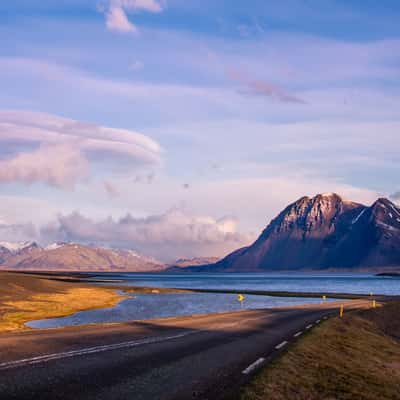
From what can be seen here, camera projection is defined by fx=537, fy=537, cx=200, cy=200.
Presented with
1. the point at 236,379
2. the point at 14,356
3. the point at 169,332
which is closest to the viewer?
the point at 236,379

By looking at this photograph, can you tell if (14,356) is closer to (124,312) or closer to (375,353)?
(375,353)

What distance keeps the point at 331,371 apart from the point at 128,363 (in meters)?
7.48

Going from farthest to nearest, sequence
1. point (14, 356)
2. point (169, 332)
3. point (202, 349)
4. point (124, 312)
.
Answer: point (124, 312) → point (169, 332) → point (202, 349) → point (14, 356)

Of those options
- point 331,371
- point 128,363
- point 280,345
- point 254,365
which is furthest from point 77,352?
point 280,345

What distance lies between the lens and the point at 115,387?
13.2 metres

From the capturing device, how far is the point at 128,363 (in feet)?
55.6

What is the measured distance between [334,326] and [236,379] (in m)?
26.6

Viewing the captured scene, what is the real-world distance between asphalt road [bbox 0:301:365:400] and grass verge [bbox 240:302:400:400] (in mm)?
861

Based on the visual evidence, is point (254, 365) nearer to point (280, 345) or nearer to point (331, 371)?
point (331, 371)

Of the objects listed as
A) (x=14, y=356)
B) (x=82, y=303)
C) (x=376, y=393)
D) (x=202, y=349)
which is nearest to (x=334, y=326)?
(x=202, y=349)

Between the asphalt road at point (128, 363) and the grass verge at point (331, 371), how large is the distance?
86cm

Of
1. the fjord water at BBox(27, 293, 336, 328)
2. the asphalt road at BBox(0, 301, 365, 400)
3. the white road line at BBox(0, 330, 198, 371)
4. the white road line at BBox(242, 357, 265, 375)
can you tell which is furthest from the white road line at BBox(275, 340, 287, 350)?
the fjord water at BBox(27, 293, 336, 328)

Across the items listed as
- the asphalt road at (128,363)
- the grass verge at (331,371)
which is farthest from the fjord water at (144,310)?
the grass verge at (331,371)

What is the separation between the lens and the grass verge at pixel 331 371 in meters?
14.7
